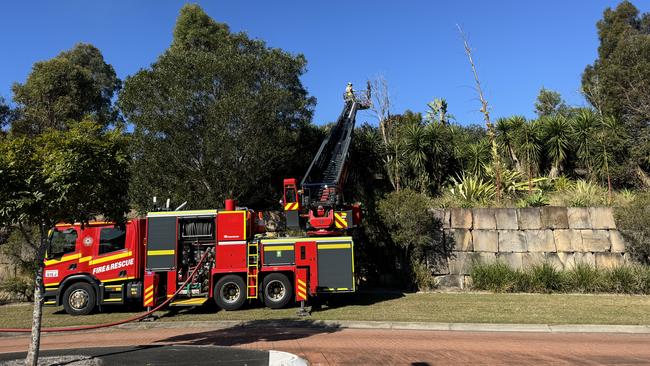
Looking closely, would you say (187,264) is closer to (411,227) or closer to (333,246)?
(333,246)

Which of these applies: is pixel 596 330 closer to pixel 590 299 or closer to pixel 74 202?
pixel 590 299

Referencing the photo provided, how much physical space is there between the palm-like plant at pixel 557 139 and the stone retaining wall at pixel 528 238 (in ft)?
21.5

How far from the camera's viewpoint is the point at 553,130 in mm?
24281

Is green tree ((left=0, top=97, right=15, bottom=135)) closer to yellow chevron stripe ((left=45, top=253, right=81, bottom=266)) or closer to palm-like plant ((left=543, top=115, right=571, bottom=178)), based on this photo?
yellow chevron stripe ((left=45, top=253, right=81, bottom=266))

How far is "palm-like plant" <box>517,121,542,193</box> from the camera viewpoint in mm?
24078

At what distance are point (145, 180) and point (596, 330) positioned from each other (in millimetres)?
16494

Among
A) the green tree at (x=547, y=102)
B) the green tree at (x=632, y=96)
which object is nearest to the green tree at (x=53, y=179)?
the green tree at (x=632, y=96)

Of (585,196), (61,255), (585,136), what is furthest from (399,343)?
(585,136)

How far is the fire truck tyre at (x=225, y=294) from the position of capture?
13859 mm

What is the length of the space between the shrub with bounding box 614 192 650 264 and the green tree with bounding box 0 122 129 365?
1780 cm

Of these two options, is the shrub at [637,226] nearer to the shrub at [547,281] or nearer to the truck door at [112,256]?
the shrub at [547,281]

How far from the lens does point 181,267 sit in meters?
14.2

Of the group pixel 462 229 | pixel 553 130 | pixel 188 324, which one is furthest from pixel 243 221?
pixel 553 130

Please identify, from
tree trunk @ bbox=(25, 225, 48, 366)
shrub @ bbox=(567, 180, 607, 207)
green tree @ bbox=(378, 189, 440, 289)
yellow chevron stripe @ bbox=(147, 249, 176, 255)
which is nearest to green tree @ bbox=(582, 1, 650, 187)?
shrub @ bbox=(567, 180, 607, 207)
